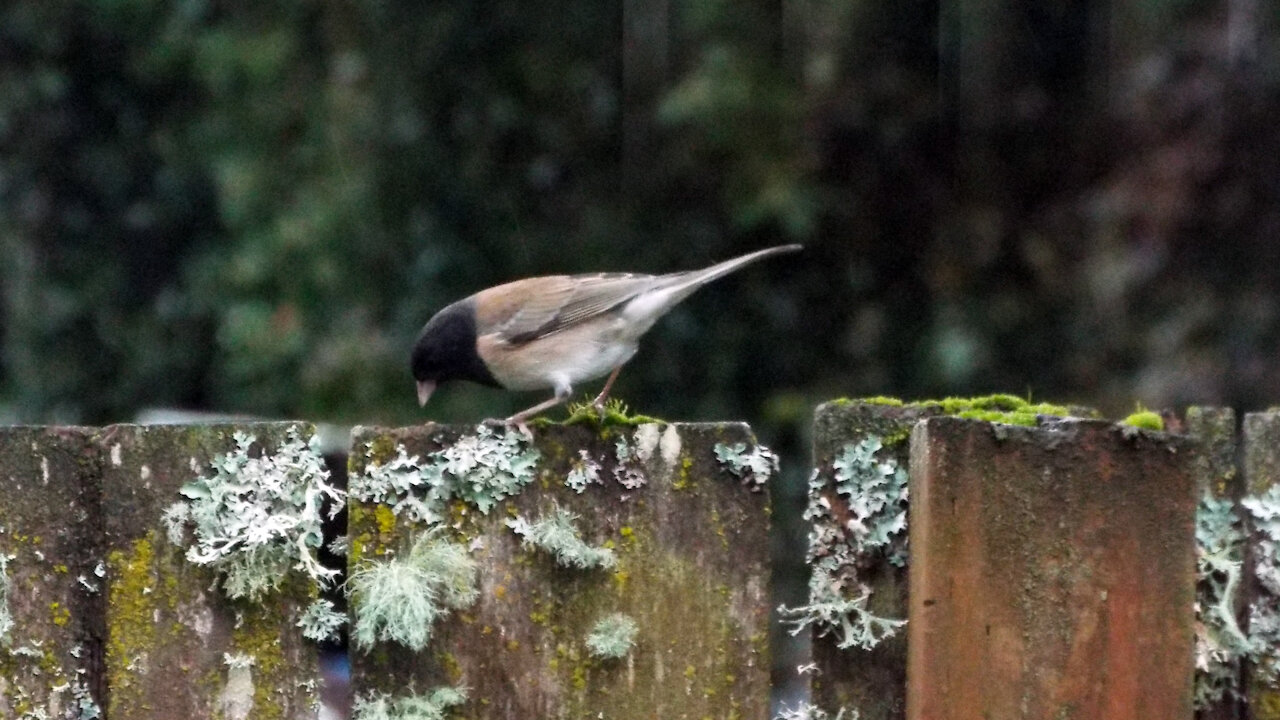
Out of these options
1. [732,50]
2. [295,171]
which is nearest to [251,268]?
[295,171]

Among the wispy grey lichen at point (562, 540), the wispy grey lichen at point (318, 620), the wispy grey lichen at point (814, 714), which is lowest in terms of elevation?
the wispy grey lichen at point (814, 714)

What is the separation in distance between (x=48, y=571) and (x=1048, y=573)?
0.99 metres

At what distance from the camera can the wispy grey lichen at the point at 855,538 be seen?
166 centimetres

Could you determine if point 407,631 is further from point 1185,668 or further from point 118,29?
point 118,29

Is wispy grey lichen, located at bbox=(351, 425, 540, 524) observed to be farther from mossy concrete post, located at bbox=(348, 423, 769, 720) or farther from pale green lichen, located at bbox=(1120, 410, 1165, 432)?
pale green lichen, located at bbox=(1120, 410, 1165, 432)

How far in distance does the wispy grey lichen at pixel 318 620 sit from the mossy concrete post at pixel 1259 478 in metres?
0.99

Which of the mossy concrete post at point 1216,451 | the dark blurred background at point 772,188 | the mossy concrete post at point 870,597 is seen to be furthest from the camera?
the dark blurred background at point 772,188

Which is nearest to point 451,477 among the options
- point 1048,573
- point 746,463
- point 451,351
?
point 746,463

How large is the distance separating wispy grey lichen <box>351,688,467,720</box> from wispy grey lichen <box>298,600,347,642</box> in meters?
0.08

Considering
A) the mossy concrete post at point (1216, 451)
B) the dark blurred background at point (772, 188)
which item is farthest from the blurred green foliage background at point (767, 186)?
the mossy concrete post at point (1216, 451)

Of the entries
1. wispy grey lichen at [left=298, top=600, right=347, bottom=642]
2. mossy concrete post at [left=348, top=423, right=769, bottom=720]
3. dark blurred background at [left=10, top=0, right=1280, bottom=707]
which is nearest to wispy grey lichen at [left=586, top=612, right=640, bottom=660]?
mossy concrete post at [left=348, top=423, right=769, bottom=720]

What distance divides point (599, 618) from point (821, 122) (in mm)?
4340

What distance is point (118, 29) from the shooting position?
6.98 meters

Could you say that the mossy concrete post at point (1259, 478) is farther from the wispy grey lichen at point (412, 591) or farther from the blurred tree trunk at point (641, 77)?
the blurred tree trunk at point (641, 77)
